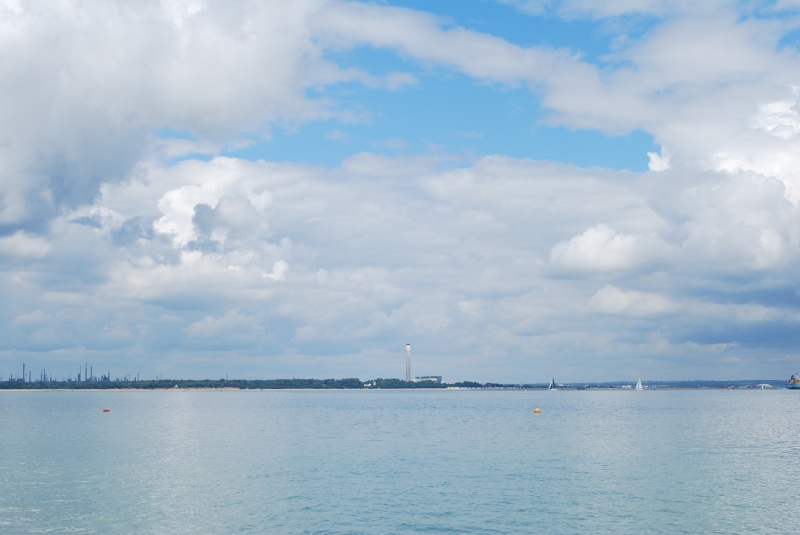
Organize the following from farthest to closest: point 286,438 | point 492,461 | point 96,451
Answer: point 286,438 → point 96,451 → point 492,461

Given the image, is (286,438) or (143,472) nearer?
(143,472)

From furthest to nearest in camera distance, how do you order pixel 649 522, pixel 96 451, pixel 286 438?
pixel 286 438 → pixel 96 451 → pixel 649 522

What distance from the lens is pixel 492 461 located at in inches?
2948

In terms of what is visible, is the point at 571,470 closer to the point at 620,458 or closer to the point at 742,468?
the point at 620,458

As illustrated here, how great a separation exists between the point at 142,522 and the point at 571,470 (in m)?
42.6

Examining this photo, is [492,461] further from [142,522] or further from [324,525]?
[142,522]

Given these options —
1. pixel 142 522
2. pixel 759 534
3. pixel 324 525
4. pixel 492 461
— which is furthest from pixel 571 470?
pixel 142 522

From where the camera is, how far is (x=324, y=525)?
152ft

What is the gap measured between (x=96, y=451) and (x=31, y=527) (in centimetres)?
4217

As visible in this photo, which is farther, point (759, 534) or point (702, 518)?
point (702, 518)

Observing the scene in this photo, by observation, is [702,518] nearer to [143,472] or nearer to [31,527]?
[31,527]

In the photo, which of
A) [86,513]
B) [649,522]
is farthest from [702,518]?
[86,513]

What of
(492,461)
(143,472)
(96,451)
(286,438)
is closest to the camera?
(143,472)

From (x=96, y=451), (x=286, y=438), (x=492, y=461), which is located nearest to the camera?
(x=492, y=461)
